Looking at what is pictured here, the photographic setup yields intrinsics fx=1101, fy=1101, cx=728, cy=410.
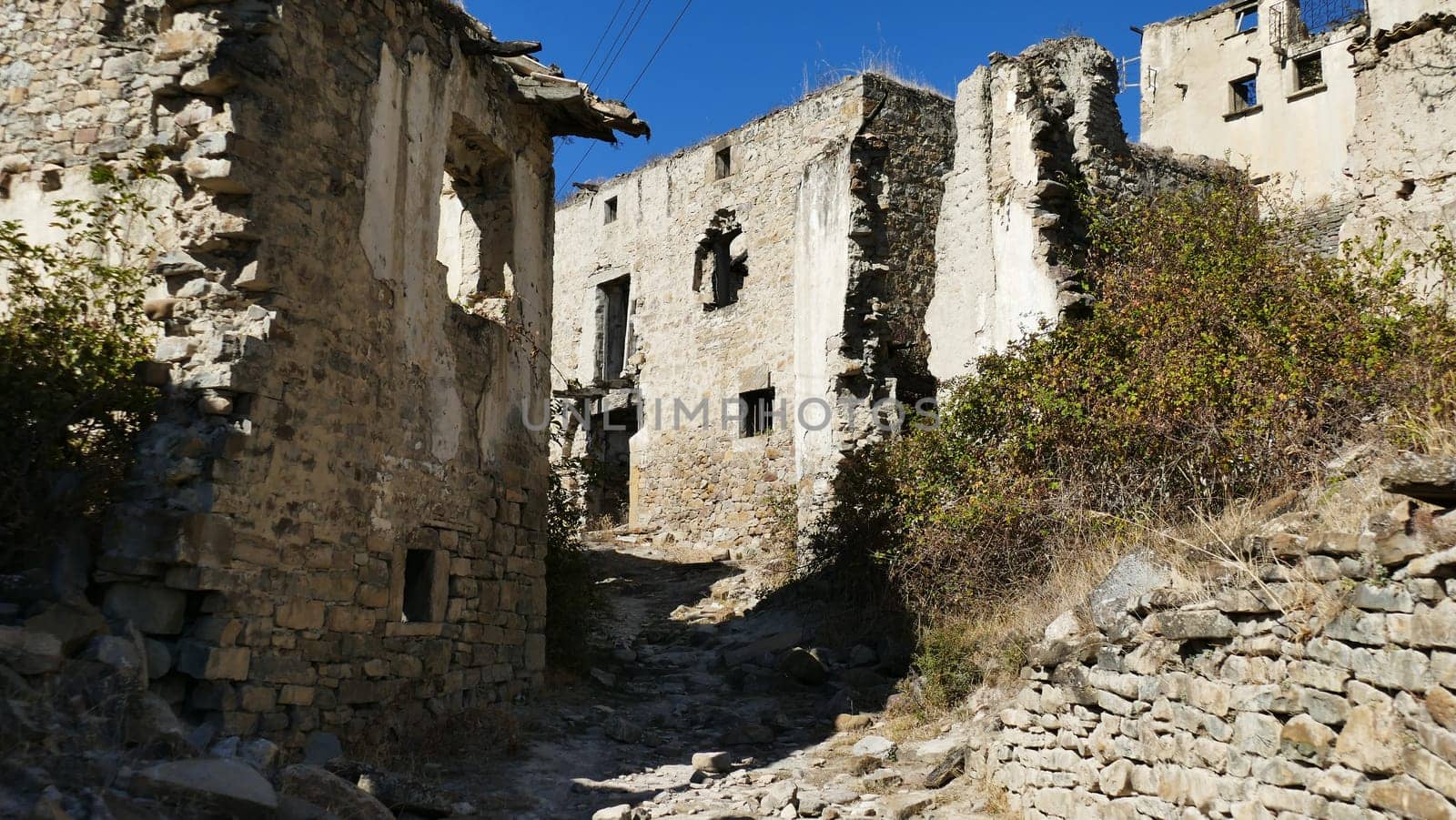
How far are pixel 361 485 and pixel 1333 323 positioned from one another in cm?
626

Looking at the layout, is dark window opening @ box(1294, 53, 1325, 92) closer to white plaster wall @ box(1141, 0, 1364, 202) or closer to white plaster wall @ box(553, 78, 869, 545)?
white plaster wall @ box(1141, 0, 1364, 202)

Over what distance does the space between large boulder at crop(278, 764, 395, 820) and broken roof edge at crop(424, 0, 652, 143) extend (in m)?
5.36

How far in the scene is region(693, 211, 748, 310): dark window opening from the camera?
18484mm

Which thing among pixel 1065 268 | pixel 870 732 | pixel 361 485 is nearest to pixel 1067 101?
pixel 1065 268

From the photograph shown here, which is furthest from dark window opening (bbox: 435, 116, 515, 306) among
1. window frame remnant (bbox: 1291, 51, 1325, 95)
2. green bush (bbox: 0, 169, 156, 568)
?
window frame remnant (bbox: 1291, 51, 1325, 95)

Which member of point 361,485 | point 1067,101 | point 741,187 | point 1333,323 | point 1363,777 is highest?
point 741,187

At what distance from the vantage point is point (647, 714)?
8.66m

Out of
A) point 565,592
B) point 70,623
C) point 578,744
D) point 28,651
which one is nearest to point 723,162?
point 565,592

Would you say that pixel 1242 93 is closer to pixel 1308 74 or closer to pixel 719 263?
pixel 1308 74

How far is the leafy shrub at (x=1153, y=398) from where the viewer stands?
670 cm

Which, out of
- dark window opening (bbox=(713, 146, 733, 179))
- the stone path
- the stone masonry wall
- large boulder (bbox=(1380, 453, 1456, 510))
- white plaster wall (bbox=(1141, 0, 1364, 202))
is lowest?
the stone path

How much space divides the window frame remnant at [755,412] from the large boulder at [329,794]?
11847 millimetres

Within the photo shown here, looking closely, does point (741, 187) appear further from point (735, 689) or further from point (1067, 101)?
point (735, 689)

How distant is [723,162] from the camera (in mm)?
18938
